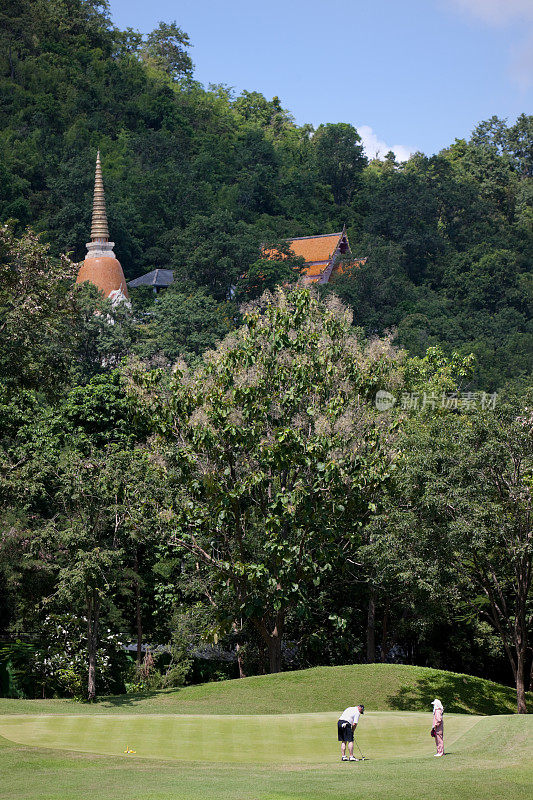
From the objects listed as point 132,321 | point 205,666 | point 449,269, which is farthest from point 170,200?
point 205,666

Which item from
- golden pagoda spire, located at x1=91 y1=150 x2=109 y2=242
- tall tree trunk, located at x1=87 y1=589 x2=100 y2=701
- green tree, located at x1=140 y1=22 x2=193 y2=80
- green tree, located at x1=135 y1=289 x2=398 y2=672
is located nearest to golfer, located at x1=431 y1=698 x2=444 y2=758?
green tree, located at x1=135 y1=289 x2=398 y2=672

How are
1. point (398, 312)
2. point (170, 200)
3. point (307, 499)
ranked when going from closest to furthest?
point (307, 499), point (398, 312), point (170, 200)

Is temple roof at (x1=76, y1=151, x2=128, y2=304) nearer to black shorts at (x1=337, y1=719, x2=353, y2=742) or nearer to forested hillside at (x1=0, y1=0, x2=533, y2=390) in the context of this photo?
forested hillside at (x1=0, y1=0, x2=533, y2=390)

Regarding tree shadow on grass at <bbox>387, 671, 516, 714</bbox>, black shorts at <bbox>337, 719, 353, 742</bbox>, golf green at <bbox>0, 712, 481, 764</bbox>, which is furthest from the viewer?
tree shadow on grass at <bbox>387, 671, 516, 714</bbox>

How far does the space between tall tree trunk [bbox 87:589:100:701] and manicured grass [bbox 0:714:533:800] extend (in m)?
7.04

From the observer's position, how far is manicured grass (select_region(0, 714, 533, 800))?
15047 mm

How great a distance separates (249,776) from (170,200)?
6339 cm

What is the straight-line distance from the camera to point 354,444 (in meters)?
28.5

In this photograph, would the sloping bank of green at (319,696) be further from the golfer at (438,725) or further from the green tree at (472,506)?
the golfer at (438,725)

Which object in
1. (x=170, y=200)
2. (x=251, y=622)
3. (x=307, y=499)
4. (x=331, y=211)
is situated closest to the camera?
(x=307, y=499)

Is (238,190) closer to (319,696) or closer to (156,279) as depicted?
(156,279)

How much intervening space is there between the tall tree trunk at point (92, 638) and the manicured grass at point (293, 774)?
7039 millimetres

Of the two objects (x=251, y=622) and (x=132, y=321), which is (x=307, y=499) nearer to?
(x=251, y=622)

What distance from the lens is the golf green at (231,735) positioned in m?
19.7
